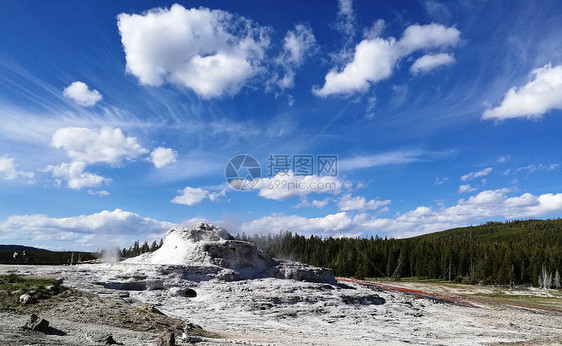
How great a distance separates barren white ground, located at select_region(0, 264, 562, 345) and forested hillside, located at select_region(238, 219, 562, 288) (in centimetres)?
4712

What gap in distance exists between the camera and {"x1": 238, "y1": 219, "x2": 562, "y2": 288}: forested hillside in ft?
254

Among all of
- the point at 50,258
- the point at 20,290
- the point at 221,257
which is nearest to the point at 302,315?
the point at 221,257

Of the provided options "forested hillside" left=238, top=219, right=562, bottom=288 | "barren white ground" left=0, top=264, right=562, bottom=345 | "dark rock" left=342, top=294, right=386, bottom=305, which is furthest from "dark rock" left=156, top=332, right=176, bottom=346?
"forested hillside" left=238, top=219, right=562, bottom=288

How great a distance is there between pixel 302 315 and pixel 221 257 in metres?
10.7

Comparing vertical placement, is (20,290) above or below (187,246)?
below

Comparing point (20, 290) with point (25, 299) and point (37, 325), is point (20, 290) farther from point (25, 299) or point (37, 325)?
point (37, 325)

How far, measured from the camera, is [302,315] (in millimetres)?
23922

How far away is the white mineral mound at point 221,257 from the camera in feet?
103

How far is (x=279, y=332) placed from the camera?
19.0 meters

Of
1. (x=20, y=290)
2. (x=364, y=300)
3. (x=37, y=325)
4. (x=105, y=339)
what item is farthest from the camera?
(x=364, y=300)

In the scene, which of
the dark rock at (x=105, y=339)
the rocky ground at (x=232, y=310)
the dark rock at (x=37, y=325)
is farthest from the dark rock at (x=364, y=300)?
the dark rock at (x=37, y=325)

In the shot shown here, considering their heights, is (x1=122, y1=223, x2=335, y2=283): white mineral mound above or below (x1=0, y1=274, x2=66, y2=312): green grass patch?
above

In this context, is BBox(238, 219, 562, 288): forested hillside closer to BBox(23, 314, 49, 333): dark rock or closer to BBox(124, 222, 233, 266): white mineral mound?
BBox(124, 222, 233, 266): white mineral mound

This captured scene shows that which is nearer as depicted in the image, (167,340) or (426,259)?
(167,340)
